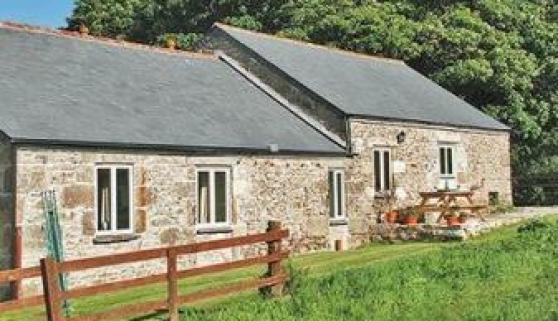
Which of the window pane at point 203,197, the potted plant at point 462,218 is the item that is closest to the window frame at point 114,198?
the window pane at point 203,197

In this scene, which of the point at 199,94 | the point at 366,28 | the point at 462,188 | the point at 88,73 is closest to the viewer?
the point at 88,73

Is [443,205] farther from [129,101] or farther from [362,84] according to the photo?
[129,101]

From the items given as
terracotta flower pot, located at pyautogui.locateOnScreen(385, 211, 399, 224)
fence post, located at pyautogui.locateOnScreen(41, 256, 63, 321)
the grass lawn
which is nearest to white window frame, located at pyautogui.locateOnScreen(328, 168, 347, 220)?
terracotta flower pot, located at pyautogui.locateOnScreen(385, 211, 399, 224)

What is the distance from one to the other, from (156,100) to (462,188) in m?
14.4

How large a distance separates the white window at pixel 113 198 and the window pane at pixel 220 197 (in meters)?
3.10

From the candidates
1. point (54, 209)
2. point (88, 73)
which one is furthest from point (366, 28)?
point (54, 209)

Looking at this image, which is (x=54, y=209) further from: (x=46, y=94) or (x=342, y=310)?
(x=342, y=310)

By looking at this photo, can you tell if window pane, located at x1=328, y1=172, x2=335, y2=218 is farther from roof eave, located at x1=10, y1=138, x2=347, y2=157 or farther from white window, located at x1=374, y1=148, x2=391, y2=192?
white window, located at x1=374, y1=148, x2=391, y2=192

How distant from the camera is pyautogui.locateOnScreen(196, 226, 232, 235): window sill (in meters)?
20.8

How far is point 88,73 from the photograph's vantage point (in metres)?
22.1

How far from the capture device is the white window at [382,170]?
90.9ft

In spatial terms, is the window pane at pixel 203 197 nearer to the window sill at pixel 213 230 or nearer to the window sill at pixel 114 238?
the window sill at pixel 213 230

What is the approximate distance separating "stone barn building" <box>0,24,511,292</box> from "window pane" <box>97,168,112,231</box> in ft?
0.09

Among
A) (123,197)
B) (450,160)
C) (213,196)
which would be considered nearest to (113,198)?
(123,197)
